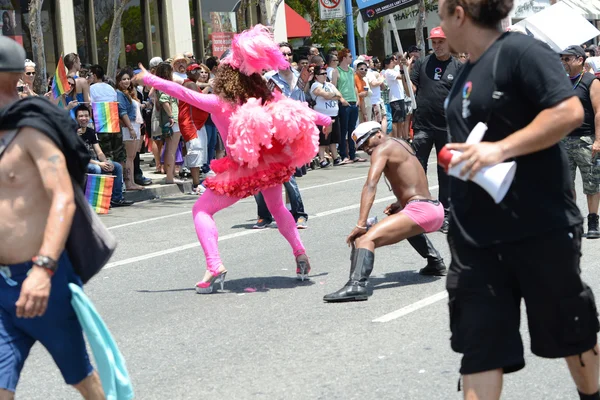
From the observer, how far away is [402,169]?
7480mm

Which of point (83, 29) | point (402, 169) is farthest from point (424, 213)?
point (83, 29)

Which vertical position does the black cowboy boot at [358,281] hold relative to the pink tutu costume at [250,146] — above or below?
below

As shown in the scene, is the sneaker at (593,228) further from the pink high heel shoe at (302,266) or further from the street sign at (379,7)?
the street sign at (379,7)

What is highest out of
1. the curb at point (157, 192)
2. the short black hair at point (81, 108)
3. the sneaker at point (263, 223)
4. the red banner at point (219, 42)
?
the red banner at point (219, 42)

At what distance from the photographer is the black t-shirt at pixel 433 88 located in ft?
33.0

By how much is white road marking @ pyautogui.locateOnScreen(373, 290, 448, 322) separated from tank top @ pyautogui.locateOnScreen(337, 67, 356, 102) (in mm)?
11830

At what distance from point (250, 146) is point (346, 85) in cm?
1172

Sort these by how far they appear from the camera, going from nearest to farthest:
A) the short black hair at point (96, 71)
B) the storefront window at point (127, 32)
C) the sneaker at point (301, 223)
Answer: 1. the sneaker at point (301, 223)
2. the short black hair at point (96, 71)
3. the storefront window at point (127, 32)

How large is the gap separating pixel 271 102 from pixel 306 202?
5886 mm

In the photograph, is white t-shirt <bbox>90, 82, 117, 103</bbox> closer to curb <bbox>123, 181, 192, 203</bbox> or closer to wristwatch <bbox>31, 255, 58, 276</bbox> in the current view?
curb <bbox>123, 181, 192, 203</bbox>

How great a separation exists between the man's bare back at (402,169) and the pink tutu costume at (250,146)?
59 cm

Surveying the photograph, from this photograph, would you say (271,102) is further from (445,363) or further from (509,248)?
(509,248)

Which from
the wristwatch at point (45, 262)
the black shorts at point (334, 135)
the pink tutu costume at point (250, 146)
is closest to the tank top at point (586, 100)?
the pink tutu costume at point (250, 146)

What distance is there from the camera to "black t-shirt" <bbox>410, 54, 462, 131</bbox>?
10062 mm
